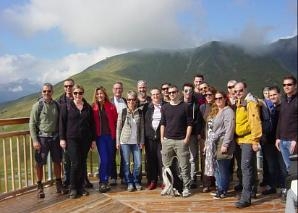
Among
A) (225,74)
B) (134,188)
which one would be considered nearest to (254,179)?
(134,188)

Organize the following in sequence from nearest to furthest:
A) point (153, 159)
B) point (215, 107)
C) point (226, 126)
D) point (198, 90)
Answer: point (226, 126)
point (215, 107)
point (153, 159)
point (198, 90)

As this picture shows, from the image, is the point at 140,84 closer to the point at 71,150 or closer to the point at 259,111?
the point at 71,150

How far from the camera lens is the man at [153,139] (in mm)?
7115

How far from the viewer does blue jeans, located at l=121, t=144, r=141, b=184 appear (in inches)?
285

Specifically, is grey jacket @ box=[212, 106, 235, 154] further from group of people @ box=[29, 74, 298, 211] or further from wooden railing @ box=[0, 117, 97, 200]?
wooden railing @ box=[0, 117, 97, 200]

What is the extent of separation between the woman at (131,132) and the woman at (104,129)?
147 millimetres

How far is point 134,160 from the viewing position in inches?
287

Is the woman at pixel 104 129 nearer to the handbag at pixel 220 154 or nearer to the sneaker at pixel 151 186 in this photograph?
the sneaker at pixel 151 186

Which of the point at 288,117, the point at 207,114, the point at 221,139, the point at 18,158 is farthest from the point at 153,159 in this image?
the point at 288,117

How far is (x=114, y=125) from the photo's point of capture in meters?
7.29

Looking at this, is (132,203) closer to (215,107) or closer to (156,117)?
(156,117)

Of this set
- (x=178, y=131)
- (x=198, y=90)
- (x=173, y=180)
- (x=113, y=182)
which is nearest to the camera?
(x=178, y=131)

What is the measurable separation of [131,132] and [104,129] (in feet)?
1.58

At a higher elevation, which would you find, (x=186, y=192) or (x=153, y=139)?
(x=153, y=139)
